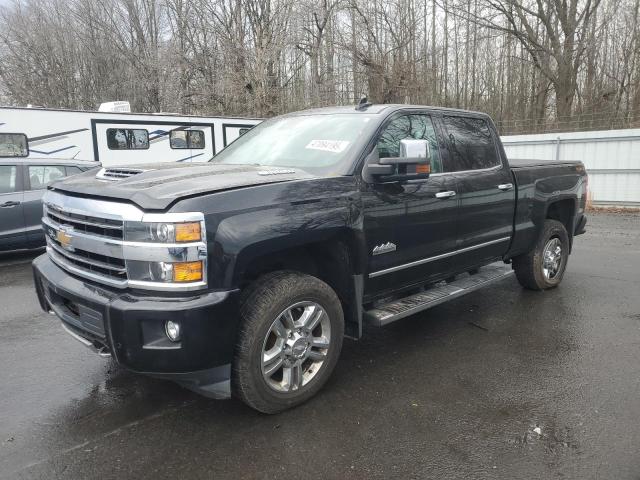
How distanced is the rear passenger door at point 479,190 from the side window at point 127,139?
426 inches

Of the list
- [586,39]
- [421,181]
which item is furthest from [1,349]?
[586,39]

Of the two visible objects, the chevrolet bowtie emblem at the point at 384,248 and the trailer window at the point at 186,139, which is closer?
the chevrolet bowtie emblem at the point at 384,248

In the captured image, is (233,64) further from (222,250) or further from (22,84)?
(222,250)

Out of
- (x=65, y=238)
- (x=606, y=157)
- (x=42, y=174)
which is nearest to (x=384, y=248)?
(x=65, y=238)

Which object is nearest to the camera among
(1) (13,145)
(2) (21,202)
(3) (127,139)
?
(2) (21,202)

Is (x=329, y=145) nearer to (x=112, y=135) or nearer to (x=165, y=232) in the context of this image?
(x=165, y=232)

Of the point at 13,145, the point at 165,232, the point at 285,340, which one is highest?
the point at 13,145

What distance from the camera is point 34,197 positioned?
8.21 metres

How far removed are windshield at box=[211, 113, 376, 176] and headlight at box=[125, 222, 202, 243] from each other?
1.12m

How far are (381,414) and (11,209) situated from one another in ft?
23.4

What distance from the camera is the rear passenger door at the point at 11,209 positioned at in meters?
7.94

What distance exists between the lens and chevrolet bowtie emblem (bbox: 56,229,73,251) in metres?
3.25

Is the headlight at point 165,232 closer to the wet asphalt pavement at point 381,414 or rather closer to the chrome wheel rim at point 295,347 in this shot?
the chrome wheel rim at point 295,347

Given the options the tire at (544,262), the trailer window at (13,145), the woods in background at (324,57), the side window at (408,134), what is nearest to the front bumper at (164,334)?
the side window at (408,134)
